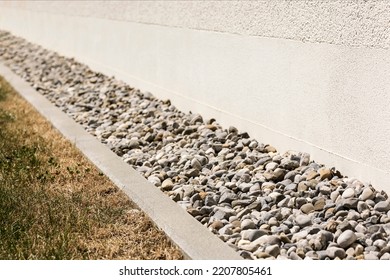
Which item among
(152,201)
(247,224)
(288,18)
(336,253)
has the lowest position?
(152,201)

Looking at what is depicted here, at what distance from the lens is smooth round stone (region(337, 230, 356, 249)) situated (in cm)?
381

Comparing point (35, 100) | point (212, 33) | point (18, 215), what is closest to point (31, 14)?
point (35, 100)

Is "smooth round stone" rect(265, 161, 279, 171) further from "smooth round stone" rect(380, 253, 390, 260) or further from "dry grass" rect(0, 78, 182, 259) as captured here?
"smooth round stone" rect(380, 253, 390, 260)

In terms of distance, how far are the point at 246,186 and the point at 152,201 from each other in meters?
0.75

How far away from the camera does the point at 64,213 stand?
437cm

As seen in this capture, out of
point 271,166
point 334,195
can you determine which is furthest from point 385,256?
point 271,166

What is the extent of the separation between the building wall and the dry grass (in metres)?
1.56

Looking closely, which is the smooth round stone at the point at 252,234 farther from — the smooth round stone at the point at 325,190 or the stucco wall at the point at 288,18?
the stucco wall at the point at 288,18

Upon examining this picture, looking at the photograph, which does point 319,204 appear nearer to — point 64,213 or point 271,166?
point 271,166

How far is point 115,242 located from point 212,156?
1.93 m

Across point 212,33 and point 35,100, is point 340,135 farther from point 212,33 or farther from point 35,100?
point 35,100

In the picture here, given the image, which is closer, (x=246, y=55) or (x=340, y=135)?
(x=340, y=135)

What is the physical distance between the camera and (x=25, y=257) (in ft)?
12.2

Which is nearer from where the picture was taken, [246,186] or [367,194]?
[367,194]
